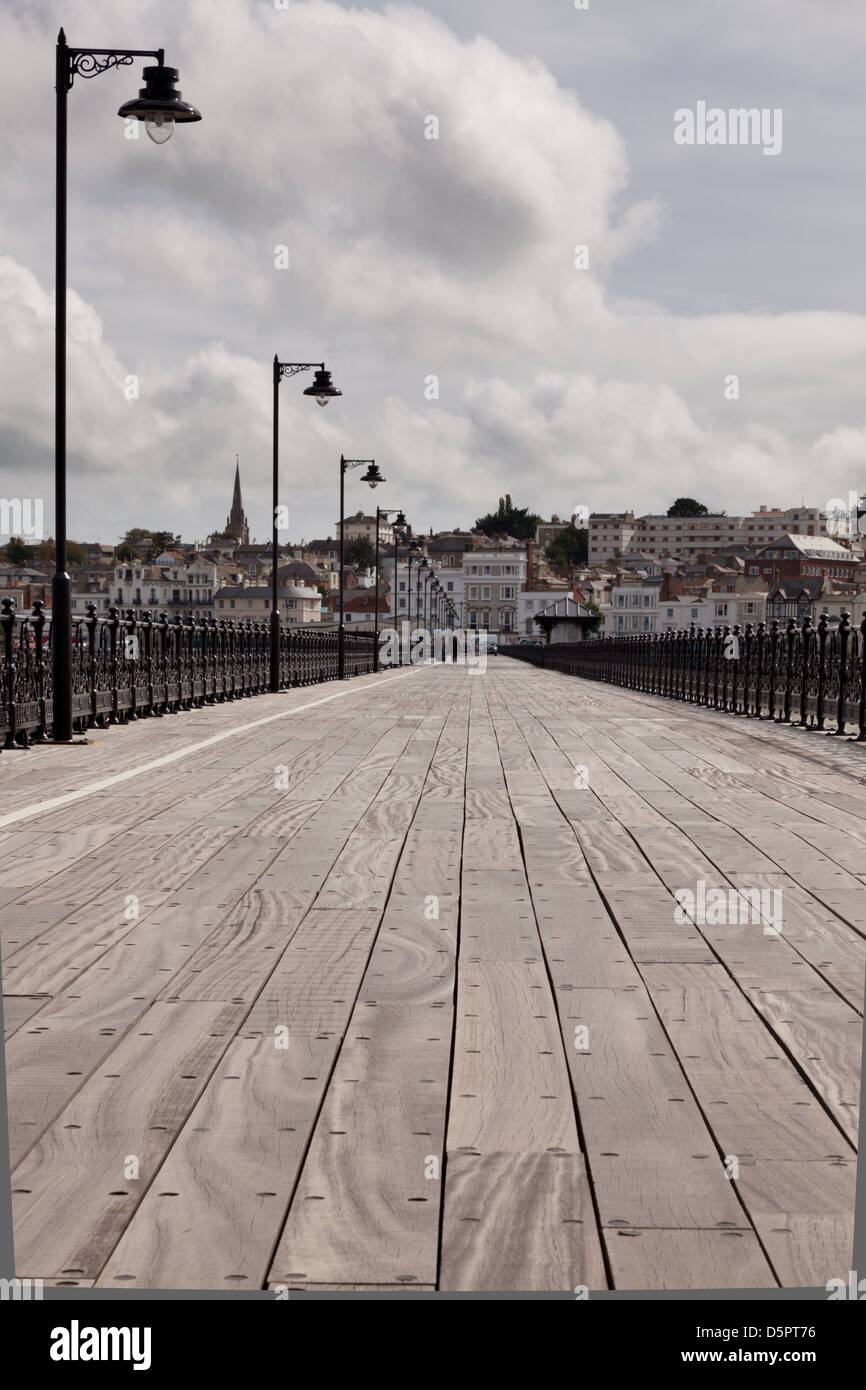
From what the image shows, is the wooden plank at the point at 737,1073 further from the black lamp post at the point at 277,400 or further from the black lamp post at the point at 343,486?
the black lamp post at the point at 343,486

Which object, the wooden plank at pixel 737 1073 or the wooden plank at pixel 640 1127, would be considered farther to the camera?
the wooden plank at pixel 737 1073

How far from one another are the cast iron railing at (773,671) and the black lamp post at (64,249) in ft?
26.8

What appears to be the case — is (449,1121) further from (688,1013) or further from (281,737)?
(281,737)

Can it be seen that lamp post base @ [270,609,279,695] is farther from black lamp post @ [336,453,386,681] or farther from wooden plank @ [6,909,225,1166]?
wooden plank @ [6,909,225,1166]

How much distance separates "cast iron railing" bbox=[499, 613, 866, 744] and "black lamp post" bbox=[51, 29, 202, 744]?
818cm

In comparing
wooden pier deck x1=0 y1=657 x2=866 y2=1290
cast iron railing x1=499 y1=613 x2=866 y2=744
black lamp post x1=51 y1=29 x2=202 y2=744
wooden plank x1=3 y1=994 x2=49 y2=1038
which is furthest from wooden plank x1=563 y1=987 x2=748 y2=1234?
cast iron railing x1=499 y1=613 x2=866 y2=744

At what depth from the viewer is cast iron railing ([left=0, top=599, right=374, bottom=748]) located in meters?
14.2

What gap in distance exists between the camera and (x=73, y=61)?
543 inches

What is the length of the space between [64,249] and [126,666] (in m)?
5.97

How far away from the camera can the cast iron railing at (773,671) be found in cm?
1681

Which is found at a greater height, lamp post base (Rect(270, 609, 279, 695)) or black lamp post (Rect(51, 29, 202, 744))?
black lamp post (Rect(51, 29, 202, 744))

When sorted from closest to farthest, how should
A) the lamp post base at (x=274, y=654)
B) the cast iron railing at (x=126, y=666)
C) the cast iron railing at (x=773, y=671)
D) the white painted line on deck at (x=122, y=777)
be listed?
1. the white painted line on deck at (x=122, y=777)
2. the cast iron railing at (x=126, y=666)
3. the cast iron railing at (x=773, y=671)
4. the lamp post base at (x=274, y=654)

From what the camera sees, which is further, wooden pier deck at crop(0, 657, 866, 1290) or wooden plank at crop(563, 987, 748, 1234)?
wooden plank at crop(563, 987, 748, 1234)

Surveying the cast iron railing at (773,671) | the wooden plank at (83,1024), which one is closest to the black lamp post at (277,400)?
the cast iron railing at (773,671)
